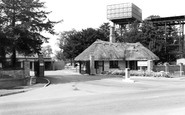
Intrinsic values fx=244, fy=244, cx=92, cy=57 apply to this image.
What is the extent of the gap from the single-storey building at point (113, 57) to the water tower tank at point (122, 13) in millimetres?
23835

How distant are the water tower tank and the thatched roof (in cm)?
2350

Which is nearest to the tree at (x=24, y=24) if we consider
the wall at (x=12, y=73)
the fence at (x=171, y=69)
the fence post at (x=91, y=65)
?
the wall at (x=12, y=73)

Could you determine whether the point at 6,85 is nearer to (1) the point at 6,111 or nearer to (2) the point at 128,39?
(1) the point at 6,111

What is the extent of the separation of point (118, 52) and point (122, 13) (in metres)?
27.0

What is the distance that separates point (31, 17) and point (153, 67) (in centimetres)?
1956

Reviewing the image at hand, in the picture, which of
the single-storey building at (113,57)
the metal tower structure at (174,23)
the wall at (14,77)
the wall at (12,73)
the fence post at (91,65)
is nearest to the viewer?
the wall at (14,77)

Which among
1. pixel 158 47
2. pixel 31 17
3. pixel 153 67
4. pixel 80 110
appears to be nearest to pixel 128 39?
pixel 158 47

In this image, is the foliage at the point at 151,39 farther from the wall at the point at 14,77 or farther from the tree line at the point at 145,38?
the wall at the point at 14,77

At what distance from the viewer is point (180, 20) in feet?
212

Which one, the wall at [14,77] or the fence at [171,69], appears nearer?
the wall at [14,77]

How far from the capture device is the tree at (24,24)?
25.3m

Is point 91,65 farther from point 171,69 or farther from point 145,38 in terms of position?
point 145,38

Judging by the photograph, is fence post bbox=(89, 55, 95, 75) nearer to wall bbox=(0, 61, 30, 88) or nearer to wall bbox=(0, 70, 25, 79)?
wall bbox=(0, 61, 30, 88)

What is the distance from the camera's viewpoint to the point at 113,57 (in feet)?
131
